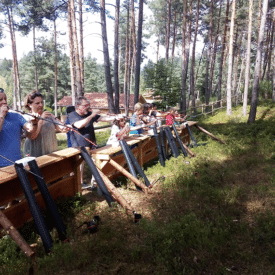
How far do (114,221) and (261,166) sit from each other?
5277 millimetres

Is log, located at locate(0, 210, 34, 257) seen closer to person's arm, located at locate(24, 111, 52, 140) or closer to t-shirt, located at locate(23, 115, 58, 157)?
person's arm, located at locate(24, 111, 52, 140)

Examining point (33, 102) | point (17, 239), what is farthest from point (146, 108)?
point (17, 239)

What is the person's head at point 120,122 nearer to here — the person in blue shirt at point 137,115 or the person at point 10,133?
the person in blue shirt at point 137,115

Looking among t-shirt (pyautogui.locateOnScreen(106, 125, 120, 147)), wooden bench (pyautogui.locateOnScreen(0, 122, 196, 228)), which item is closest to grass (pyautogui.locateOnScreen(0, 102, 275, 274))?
wooden bench (pyautogui.locateOnScreen(0, 122, 196, 228))

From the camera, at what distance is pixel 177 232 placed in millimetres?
3449

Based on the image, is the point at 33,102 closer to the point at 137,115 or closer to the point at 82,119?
the point at 82,119

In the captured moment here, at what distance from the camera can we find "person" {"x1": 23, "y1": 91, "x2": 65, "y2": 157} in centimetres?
366

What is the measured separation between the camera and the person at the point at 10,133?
10.2 feet

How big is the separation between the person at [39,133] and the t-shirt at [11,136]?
1.31 feet

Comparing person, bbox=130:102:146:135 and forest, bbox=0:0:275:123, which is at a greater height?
forest, bbox=0:0:275:123

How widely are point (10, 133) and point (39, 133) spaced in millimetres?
839

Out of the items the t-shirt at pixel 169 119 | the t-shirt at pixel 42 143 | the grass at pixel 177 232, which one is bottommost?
the grass at pixel 177 232

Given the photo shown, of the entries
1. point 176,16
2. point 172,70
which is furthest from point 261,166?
point 176,16

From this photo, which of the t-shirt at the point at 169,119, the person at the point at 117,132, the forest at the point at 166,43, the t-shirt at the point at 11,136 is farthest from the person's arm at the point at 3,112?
the forest at the point at 166,43
